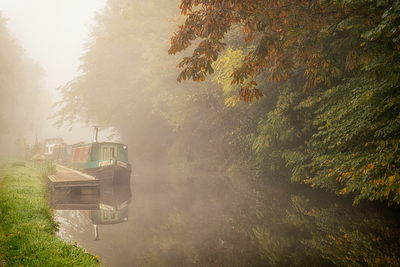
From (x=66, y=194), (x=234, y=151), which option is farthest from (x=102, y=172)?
(x=234, y=151)

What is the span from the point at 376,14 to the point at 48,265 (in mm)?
6918

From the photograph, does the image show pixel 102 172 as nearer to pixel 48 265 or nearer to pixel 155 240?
pixel 155 240

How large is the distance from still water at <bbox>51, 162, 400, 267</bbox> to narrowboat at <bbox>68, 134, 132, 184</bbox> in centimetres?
359

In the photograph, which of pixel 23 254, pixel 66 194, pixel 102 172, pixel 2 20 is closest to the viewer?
pixel 23 254

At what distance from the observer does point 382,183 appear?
4195 mm

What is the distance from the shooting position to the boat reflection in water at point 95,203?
840cm

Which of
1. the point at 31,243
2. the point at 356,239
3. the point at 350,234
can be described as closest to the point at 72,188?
the point at 31,243

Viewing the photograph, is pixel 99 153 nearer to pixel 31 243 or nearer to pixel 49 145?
pixel 31 243

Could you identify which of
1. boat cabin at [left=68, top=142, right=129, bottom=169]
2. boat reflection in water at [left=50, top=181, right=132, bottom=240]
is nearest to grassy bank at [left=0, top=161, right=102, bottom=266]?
boat reflection in water at [left=50, top=181, right=132, bottom=240]

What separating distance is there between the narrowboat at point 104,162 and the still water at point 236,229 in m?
3.59

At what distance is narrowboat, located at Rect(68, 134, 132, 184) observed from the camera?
14539 millimetres

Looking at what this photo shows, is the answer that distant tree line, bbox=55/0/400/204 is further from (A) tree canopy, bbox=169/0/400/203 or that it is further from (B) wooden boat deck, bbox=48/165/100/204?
(B) wooden boat deck, bbox=48/165/100/204

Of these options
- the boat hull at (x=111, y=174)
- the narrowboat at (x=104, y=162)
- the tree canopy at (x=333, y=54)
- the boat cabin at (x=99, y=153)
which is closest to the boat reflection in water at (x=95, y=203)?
Result: the boat hull at (x=111, y=174)

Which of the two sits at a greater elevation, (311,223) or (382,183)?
(382,183)
